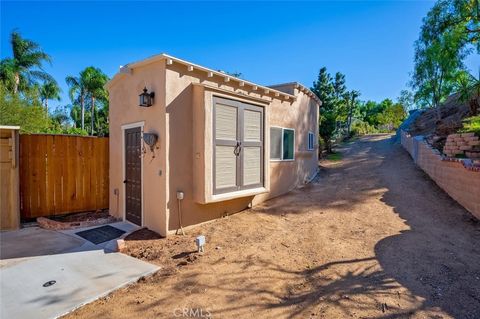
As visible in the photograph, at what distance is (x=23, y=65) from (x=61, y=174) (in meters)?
21.4

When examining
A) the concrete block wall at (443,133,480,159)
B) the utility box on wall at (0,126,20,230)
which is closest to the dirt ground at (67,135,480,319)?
the concrete block wall at (443,133,480,159)

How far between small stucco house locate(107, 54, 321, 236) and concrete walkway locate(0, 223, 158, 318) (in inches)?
48.7

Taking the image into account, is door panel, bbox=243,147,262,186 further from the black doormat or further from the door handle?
the black doormat

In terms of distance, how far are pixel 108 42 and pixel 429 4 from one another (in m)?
15.5

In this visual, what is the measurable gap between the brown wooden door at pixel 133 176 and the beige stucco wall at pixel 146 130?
21 cm

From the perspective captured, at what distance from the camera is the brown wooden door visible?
19.6 feet

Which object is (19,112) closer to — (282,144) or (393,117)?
(282,144)

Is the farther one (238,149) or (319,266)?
(238,149)

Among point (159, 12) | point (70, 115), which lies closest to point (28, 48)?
point (70, 115)

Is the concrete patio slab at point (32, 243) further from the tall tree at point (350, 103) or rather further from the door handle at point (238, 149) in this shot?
the tall tree at point (350, 103)

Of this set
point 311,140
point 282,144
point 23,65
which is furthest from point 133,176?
point 23,65

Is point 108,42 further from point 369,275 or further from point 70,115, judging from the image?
point 70,115

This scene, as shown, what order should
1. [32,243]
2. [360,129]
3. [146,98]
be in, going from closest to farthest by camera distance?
[32,243] < [146,98] < [360,129]

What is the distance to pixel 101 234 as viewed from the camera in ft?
18.1
